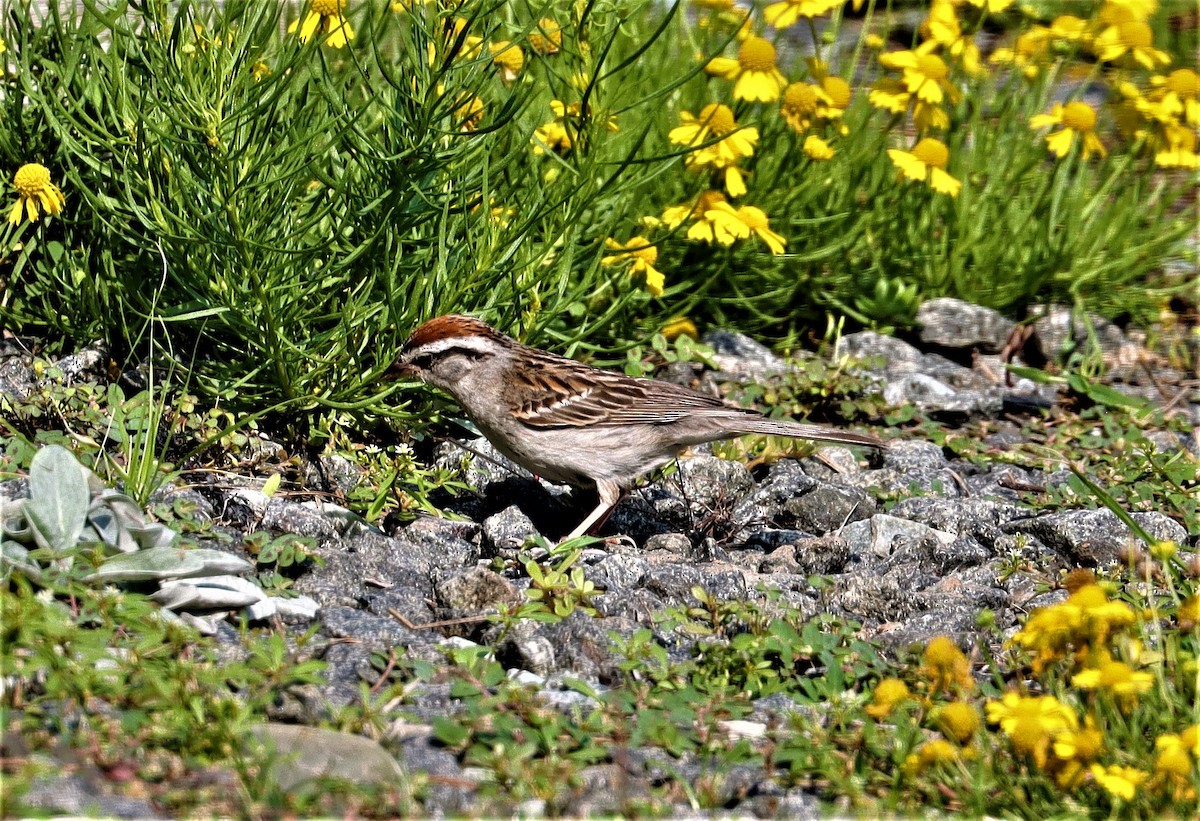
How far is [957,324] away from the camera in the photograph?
8477mm

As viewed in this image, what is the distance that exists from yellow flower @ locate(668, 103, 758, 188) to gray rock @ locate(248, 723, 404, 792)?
4.37 metres

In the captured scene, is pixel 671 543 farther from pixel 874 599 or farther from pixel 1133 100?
pixel 1133 100

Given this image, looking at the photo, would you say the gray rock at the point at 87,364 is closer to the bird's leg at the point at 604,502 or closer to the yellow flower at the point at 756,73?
the bird's leg at the point at 604,502

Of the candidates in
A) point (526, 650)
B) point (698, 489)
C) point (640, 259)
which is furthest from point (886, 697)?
point (640, 259)

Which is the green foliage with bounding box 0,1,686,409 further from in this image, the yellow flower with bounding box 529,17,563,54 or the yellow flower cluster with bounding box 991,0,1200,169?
the yellow flower cluster with bounding box 991,0,1200,169

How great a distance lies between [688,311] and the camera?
25.9 ft

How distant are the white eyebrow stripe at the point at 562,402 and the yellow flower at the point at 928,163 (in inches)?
99.8

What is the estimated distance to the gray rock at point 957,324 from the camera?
8.46 meters

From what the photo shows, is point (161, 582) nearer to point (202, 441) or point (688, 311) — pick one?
point (202, 441)

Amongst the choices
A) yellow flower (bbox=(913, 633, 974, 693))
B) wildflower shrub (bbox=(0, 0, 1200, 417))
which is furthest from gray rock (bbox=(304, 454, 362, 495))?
yellow flower (bbox=(913, 633, 974, 693))

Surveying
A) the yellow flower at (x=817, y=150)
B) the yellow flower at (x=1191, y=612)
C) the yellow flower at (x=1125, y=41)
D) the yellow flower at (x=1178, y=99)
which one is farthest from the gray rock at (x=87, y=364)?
the yellow flower at (x=1178, y=99)

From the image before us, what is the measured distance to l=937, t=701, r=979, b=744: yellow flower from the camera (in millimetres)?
3703

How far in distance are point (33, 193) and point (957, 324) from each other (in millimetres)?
5208

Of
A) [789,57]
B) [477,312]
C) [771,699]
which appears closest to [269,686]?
[771,699]
